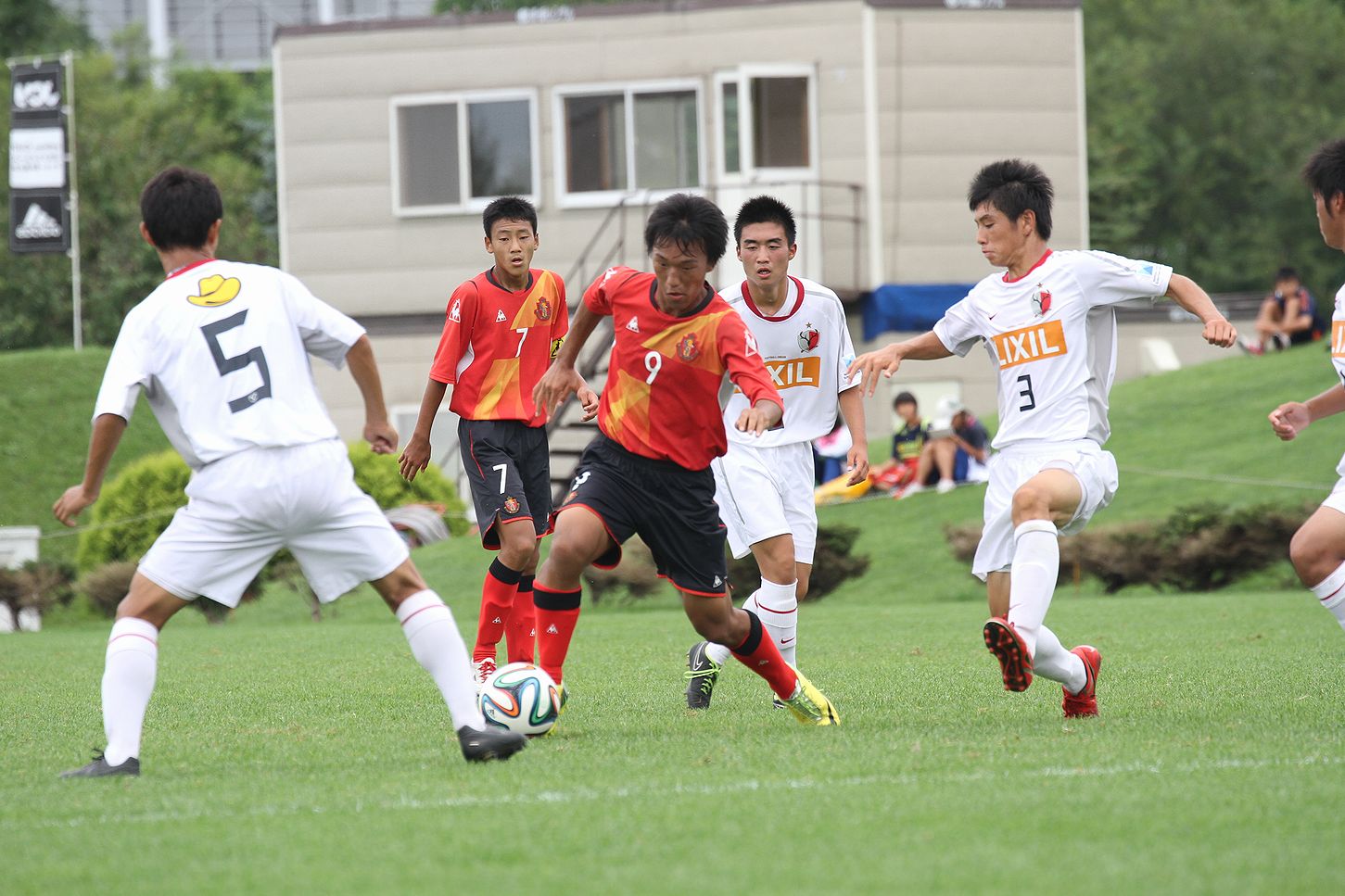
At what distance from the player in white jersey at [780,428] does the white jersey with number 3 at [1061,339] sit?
89 centimetres

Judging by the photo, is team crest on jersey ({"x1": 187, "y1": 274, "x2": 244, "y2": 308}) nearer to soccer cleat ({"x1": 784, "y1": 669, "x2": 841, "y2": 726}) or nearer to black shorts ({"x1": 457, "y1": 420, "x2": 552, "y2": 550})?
black shorts ({"x1": 457, "y1": 420, "x2": 552, "y2": 550})

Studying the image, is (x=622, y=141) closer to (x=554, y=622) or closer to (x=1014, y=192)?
(x=1014, y=192)

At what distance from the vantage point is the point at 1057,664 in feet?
22.8

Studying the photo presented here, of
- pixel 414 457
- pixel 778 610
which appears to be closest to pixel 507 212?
pixel 414 457

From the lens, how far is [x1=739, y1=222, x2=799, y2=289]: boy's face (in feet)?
26.3

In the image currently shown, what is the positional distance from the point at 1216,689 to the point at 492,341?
4.04m

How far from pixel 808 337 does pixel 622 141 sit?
18155mm

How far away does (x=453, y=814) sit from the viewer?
5.04 metres

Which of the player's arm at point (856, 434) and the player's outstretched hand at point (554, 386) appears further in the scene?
the player's arm at point (856, 434)

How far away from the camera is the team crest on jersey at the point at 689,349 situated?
683 cm

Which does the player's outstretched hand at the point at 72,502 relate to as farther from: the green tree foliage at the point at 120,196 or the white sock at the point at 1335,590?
the green tree foliage at the point at 120,196

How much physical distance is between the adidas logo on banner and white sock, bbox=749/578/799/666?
19785 millimetres

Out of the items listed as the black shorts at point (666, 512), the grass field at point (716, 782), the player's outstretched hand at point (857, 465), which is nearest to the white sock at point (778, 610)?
the grass field at point (716, 782)

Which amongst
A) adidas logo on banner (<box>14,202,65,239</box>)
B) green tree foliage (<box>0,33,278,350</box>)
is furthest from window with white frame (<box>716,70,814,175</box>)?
green tree foliage (<box>0,33,278,350</box>)
